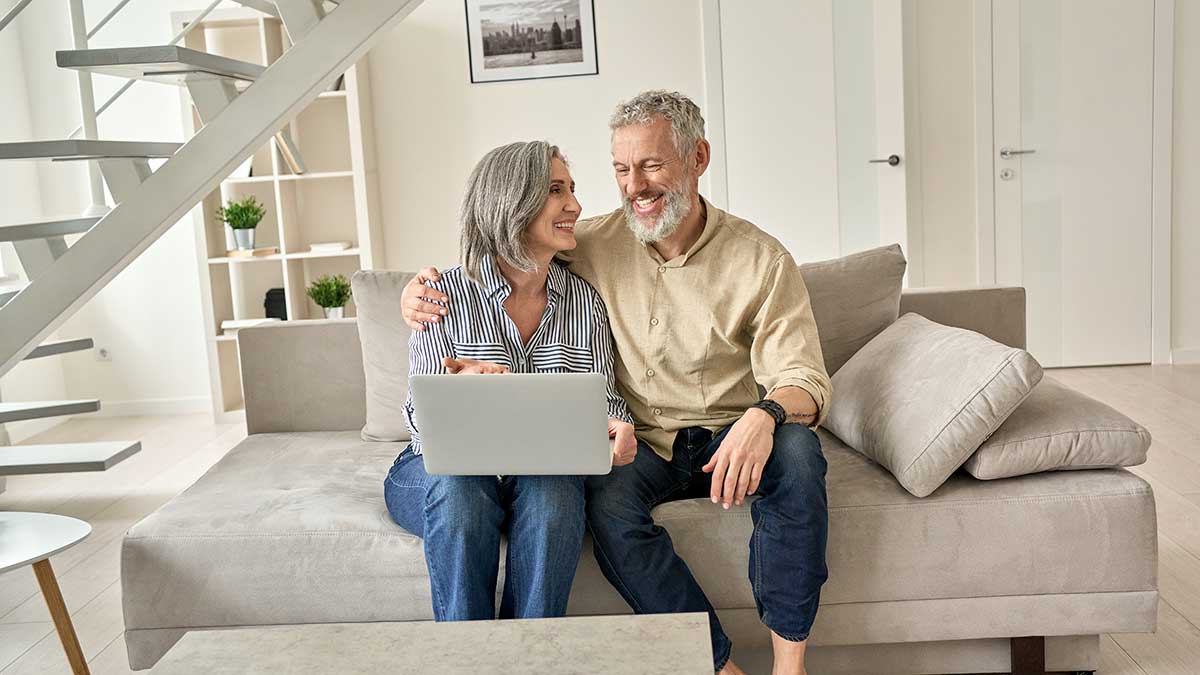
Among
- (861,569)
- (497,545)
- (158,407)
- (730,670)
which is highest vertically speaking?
(497,545)

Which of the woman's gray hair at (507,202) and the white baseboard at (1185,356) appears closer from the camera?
the woman's gray hair at (507,202)

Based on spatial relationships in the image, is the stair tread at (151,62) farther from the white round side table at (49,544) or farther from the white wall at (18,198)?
the white wall at (18,198)

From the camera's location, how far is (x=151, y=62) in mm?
2676

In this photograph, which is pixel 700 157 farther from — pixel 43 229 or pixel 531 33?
pixel 531 33

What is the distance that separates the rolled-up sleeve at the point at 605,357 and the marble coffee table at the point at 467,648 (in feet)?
2.10

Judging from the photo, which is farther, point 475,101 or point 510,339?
point 475,101

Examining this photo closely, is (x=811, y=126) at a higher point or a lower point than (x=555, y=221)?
higher

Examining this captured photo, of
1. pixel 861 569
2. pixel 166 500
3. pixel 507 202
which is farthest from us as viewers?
pixel 166 500

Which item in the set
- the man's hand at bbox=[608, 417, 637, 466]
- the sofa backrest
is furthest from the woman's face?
the sofa backrest

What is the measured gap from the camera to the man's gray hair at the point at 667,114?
7.38 ft

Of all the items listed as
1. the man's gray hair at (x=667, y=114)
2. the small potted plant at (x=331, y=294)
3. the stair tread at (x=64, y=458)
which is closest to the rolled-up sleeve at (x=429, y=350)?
the man's gray hair at (x=667, y=114)

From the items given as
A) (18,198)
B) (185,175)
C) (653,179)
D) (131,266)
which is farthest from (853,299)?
(18,198)

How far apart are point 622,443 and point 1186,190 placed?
400cm

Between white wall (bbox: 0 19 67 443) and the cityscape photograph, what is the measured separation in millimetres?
2113
